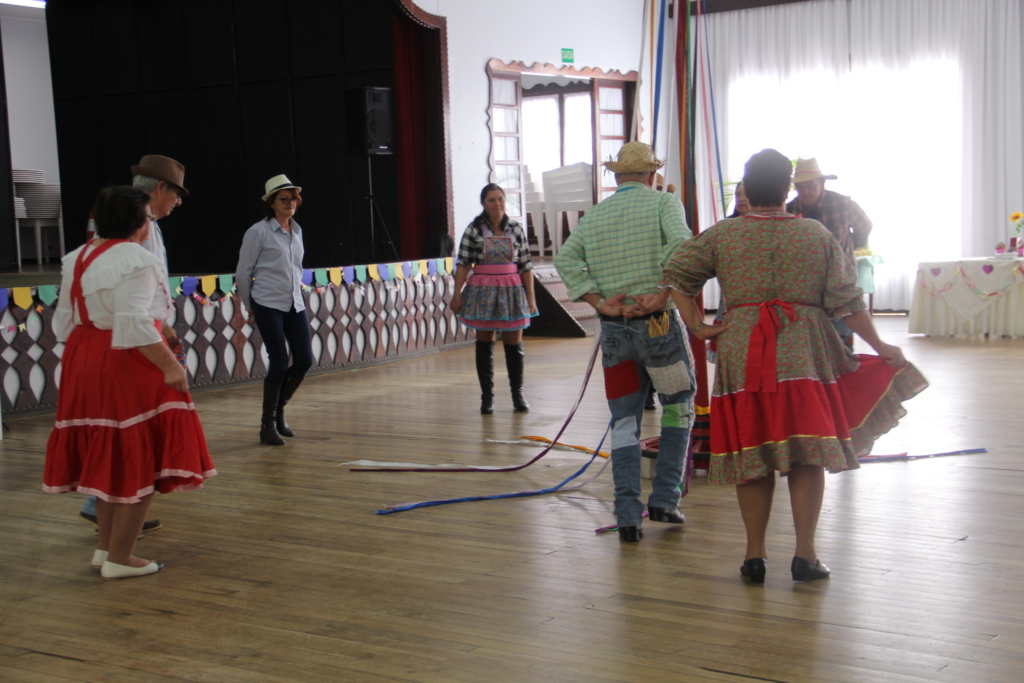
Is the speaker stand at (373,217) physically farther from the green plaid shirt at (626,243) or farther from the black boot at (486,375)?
the green plaid shirt at (626,243)

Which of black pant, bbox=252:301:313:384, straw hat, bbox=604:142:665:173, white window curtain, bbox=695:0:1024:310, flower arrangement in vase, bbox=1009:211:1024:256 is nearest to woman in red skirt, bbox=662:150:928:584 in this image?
straw hat, bbox=604:142:665:173

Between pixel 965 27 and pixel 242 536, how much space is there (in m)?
9.34

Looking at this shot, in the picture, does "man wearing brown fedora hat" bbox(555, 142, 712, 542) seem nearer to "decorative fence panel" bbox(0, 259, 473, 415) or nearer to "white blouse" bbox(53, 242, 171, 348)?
"white blouse" bbox(53, 242, 171, 348)

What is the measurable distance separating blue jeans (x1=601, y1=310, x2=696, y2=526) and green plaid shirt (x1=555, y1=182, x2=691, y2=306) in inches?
5.5

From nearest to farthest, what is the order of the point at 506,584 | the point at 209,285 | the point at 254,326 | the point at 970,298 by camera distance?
the point at 506,584 < the point at 209,285 < the point at 254,326 < the point at 970,298

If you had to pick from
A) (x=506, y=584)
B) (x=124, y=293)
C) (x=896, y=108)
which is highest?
(x=896, y=108)

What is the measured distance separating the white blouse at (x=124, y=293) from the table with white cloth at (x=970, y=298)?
7395 mm

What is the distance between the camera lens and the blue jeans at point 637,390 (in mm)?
3344

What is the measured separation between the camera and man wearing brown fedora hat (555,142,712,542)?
332cm

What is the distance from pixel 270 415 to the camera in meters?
5.31

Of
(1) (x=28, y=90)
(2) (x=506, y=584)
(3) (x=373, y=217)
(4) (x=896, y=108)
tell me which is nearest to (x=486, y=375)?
(2) (x=506, y=584)

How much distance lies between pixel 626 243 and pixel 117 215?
1.57 metres

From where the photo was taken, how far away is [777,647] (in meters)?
2.50

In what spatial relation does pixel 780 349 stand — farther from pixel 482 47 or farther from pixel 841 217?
pixel 482 47
